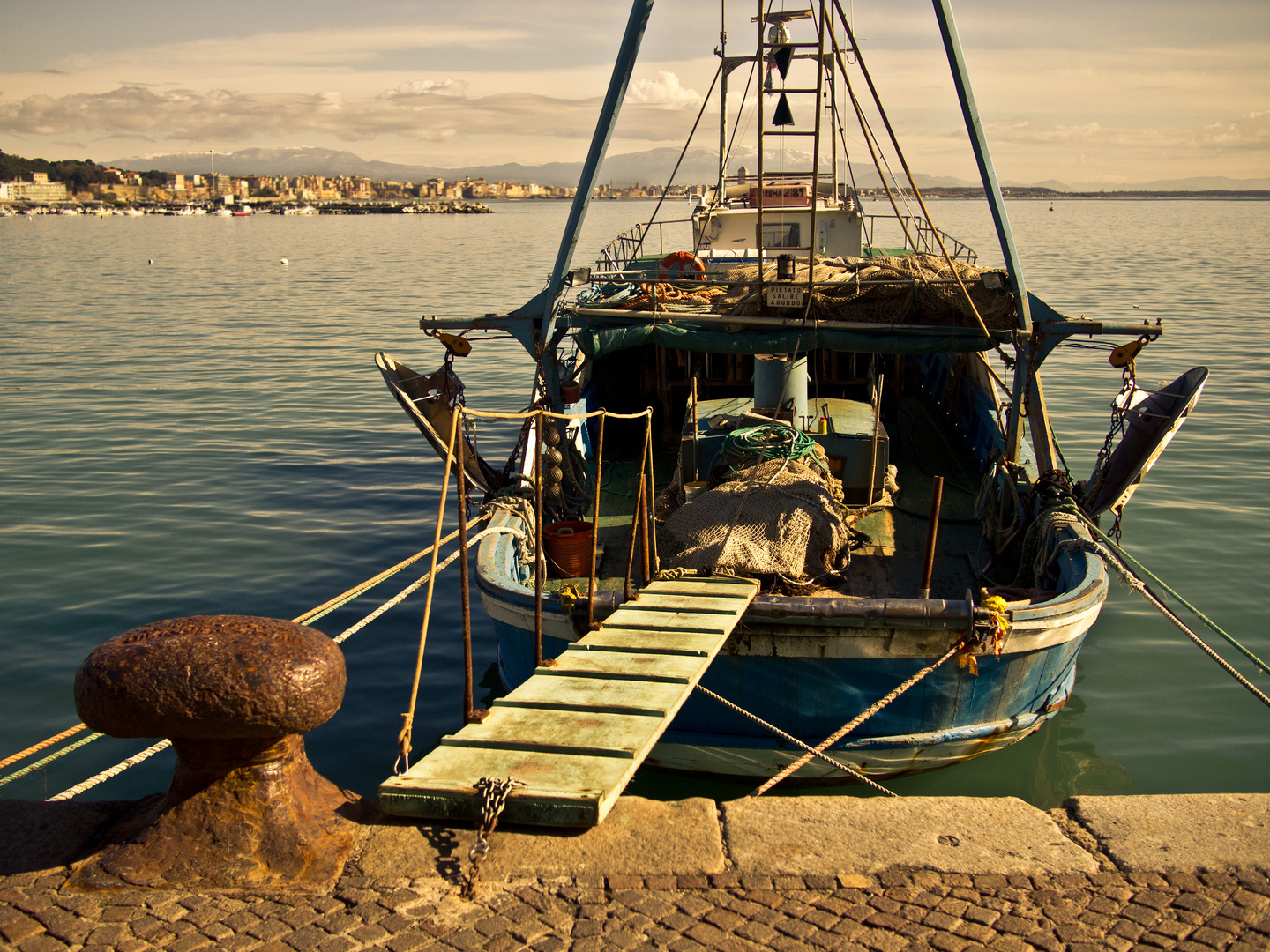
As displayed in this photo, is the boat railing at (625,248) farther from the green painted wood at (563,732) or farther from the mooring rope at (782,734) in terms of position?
the green painted wood at (563,732)

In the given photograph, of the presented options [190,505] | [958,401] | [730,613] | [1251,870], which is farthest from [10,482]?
[1251,870]

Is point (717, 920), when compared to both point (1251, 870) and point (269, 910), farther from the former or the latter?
point (1251, 870)

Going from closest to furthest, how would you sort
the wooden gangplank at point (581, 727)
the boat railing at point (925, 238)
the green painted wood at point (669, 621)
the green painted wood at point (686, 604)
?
the wooden gangplank at point (581, 727)
the green painted wood at point (669, 621)
the green painted wood at point (686, 604)
the boat railing at point (925, 238)

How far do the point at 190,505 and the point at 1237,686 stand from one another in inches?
541

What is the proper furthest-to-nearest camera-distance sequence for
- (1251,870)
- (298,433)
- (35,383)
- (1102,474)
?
(35,383) < (298,433) < (1102,474) < (1251,870)

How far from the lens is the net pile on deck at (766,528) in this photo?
24.4 ft

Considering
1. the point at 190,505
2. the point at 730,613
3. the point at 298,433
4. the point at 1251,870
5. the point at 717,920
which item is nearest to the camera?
the point at 717,920

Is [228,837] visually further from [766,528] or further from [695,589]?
[766,528]

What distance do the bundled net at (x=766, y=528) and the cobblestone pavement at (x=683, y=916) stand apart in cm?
339

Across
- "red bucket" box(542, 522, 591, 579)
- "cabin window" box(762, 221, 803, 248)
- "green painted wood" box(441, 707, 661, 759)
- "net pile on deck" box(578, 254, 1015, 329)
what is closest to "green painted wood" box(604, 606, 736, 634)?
"green painted wood" box(441, 707, 661, 759)

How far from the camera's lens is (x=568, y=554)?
842 centimetres

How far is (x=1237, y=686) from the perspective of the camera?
30.8 feet

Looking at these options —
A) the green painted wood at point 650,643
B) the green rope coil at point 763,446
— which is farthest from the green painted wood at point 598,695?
the green rope coil at point 763,446

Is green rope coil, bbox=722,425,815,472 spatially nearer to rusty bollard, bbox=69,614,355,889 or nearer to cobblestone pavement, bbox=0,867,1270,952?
cobblestone pavement, bbox=0,867,1270,952
